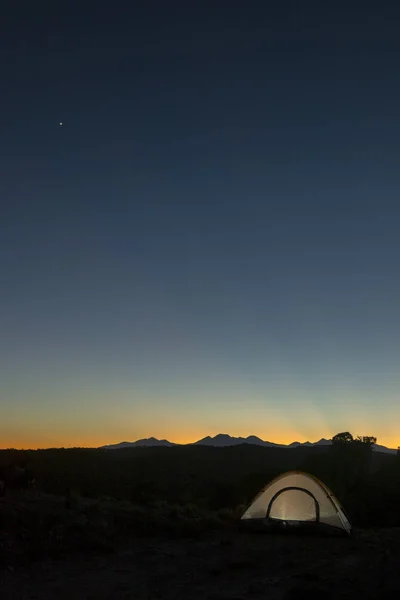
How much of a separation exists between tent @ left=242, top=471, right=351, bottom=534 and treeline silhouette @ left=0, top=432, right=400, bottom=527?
603cm

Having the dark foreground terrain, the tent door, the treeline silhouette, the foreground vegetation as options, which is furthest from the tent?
the treeline silhouette

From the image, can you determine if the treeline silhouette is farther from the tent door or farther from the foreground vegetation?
the tent door

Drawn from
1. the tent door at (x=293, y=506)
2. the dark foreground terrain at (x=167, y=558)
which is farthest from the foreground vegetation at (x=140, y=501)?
the tent door at (x=293, y=506)

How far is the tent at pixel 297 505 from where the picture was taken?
23062 millimetres

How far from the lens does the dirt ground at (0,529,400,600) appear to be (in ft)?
41.9

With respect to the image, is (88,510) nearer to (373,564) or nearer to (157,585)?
(157,585)

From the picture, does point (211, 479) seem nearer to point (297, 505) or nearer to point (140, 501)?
point (140, 501)

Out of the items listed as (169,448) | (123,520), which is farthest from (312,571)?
(169,448)

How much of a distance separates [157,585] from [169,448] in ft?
271

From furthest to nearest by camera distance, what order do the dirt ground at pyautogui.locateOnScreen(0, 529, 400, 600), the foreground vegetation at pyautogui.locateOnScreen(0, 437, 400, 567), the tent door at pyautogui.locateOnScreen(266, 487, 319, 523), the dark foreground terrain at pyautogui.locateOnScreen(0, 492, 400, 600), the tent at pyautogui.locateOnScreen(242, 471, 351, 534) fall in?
the tent door at pyautogui.locateOnScreen(266, 487, 319, 523) < the tent at pyautogui.locateOnScreen(242, 471, 351, 534) < the foreground vegetation at pyautogui.locateOnScreen(0, 437, 400, 567) < the dark foreground terrain at pyautogui.locateOnScreen(0, 492, 400, 600) < the dirt ground at pyautogui.locateOnScreen(0, 529, 400, 600)

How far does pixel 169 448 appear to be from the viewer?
9444 cm

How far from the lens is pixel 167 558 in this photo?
17.6 meters

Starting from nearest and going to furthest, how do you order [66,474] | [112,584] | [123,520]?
[112,584] < [123,520] < [66,474]

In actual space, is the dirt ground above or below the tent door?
below
